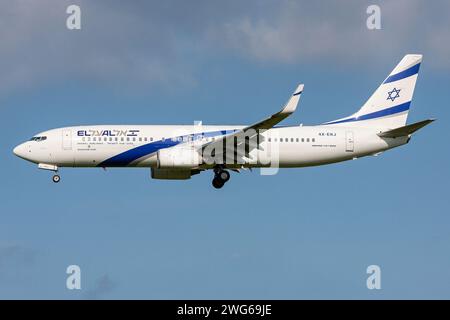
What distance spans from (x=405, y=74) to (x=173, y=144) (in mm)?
19164

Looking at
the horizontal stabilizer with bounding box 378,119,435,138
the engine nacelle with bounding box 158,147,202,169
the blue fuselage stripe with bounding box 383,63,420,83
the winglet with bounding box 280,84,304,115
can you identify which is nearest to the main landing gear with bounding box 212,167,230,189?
the engine nacelle with bounding box 158,147,202,169

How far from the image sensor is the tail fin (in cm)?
7838

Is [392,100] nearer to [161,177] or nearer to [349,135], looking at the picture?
[349,135]

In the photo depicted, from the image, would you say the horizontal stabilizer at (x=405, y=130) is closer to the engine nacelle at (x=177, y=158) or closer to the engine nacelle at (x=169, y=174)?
the engine nacelle at (x=177, y=158)

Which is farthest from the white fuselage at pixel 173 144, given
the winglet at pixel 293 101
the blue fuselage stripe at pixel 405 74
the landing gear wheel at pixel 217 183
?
the winglet at pixel 293 101

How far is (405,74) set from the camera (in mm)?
80125

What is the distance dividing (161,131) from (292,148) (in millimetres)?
9256

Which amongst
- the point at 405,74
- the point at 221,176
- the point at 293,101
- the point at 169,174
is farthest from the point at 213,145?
the point at 405,74

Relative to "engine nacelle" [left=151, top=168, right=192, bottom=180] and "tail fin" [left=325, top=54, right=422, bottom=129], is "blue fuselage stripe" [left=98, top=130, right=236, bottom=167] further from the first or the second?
"tail fin" [left=325, top=54, right=422, bottom=129]

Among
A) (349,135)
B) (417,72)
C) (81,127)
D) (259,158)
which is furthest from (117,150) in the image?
(417,72)

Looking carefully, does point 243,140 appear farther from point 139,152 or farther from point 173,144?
point 139,152

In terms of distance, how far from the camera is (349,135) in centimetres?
7619

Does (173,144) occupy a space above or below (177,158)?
above

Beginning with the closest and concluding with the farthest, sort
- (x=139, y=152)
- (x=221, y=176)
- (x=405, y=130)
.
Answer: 1. (x=139, y=152)
2. (x=221, y=176)
3. (x=405, y=130)
